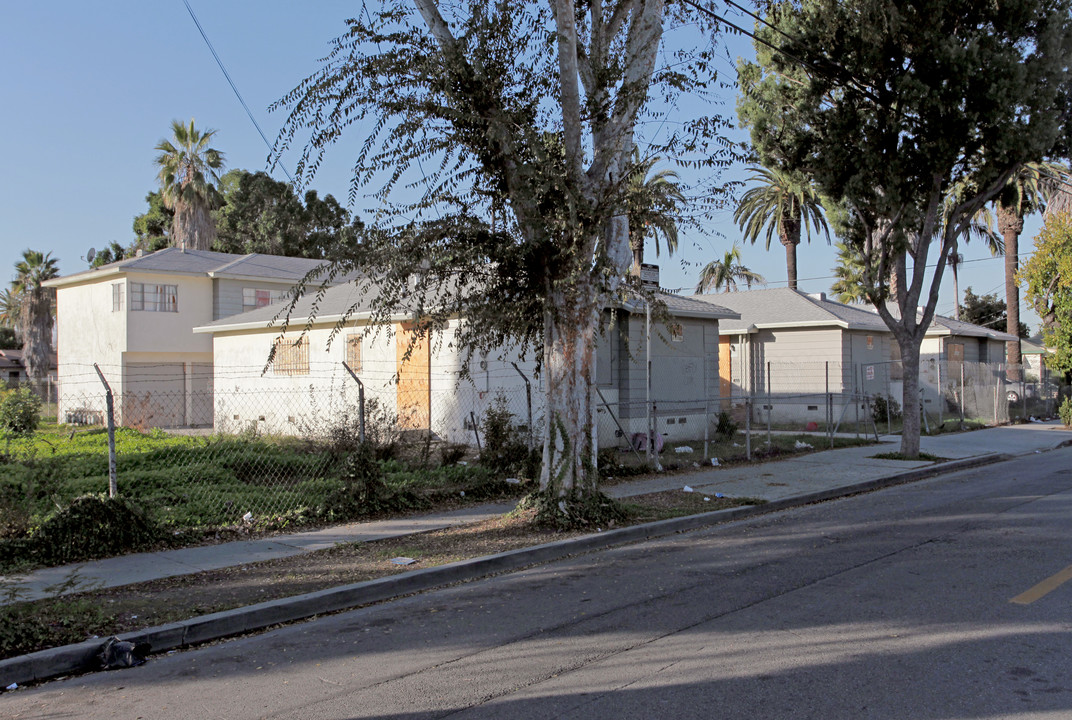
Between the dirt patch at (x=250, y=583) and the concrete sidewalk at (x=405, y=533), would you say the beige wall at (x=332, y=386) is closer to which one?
the concrete sidewalk at (x=405, y=533)

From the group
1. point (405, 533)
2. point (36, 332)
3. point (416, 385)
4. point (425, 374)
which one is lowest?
point (405, 533)

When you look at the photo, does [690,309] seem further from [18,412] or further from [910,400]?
[18,412]

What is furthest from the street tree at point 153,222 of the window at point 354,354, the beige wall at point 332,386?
the window at point 354,354

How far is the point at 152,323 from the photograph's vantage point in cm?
2808

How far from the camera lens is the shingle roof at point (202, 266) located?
2808 centimetres

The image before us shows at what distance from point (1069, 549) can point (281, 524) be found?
8.78 meters

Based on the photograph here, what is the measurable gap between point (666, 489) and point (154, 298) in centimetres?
2251

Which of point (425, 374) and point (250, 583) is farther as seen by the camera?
point (425, 374)

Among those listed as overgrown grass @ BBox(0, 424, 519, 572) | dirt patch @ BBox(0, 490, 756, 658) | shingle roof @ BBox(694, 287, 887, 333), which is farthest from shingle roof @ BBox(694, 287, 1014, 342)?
dirt patch @ BBox(0, 490, 756, 658)

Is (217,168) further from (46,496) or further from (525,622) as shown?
(525,622)

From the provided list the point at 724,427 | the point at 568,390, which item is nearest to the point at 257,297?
the point at 724,427

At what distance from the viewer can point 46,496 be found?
33.3 ft

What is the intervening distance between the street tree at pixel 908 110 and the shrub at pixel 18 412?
1908 centimetres

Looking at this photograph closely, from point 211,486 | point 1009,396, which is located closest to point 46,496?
point 211,486
